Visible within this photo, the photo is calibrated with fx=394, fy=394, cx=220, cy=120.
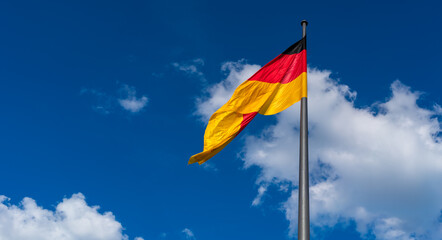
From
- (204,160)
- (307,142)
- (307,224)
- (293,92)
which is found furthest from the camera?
(293,92)

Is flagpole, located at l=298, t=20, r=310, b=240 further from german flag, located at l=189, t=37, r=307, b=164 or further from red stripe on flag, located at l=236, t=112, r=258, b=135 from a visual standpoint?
red stripe on flag, located at l=236, t=112, r=258, b=135

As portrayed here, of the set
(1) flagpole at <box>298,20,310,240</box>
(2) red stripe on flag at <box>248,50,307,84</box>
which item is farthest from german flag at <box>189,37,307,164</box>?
(1) flagpole at <box>298,20,310,240</box>

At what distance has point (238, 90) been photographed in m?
17.0

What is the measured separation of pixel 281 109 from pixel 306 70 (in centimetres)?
189

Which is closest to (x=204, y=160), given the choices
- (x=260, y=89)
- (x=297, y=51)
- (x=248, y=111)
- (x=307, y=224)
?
(x=248, y=111)

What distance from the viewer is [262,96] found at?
16641mm

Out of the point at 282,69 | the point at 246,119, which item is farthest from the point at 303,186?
the point at 282,69

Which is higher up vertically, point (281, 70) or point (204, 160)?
point (281, 70)

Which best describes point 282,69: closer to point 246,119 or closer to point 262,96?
point 262,96

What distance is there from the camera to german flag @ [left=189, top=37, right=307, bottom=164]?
51.9ft

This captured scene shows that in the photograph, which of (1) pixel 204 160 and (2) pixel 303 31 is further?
(2) pixel 303 31

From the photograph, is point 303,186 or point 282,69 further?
point 282,69

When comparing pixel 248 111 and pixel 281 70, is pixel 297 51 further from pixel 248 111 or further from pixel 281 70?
pixel 248 111

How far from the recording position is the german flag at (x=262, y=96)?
623 inches
